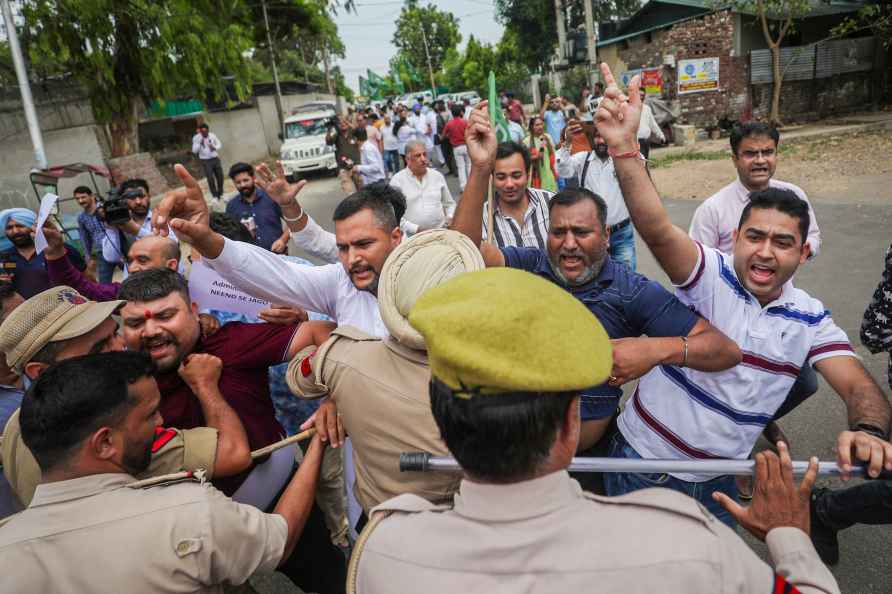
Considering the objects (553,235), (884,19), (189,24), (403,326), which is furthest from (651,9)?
(403,326)

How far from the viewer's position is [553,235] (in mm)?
2494

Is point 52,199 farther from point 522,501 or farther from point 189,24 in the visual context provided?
point 189,24

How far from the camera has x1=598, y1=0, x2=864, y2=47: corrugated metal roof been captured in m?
16.5

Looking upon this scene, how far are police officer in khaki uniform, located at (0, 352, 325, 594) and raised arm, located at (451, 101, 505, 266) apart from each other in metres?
1.35

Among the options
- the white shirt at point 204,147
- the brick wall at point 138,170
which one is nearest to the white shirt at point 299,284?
the white shirt at point 204,147

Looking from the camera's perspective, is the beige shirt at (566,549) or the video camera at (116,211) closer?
the beige shirt at (566,549)

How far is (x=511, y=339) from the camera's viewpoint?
845mm

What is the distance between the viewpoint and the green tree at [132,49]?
12094 mm

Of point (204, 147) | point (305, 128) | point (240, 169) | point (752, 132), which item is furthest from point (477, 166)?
point (305, 128)

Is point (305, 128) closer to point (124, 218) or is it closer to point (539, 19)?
point (124, 218)

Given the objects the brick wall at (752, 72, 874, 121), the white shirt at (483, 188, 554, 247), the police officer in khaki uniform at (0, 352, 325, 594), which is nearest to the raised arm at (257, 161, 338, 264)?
the white shirt at (483, 188, 554, 247)

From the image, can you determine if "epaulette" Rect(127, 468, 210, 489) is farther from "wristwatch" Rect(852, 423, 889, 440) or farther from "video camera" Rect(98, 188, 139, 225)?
"video camera" Rect(98, 188, 139, 225)

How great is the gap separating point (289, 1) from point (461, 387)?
1118 inches

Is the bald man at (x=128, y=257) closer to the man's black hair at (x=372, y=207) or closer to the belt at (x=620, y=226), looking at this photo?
the man's black hair at (x=372, y=207)
